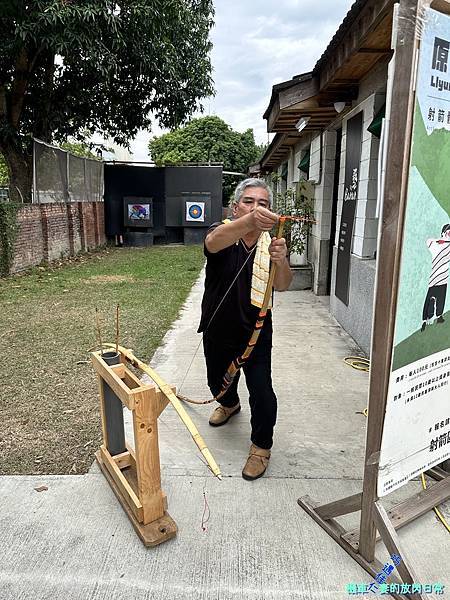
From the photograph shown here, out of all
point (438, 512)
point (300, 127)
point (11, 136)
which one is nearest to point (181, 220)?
point (11, 136)

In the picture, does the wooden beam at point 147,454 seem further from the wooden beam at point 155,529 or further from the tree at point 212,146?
the tree at point 212,146

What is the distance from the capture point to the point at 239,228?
7.00ft

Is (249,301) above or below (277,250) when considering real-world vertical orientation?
below

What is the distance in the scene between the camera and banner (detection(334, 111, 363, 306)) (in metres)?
5.18

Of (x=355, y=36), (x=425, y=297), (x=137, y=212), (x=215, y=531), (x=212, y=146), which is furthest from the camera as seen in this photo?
(x=212, y=146)

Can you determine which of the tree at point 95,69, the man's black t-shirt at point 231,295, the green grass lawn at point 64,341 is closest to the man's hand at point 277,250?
the man's black t-shirt at point 231,295

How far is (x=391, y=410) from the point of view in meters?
1.68

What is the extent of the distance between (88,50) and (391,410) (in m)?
9.55

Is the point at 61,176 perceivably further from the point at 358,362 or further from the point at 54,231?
the point at 358,362

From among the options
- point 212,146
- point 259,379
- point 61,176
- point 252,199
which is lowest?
point 259,379

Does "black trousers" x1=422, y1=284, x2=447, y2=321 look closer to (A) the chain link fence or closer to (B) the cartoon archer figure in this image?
(B) the cartoon archer figure

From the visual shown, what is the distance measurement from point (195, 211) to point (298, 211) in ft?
30.6

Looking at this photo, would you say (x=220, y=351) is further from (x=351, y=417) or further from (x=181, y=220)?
(x=181, y=220)

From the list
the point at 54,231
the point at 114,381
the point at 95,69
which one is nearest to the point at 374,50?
the point at 114,381
